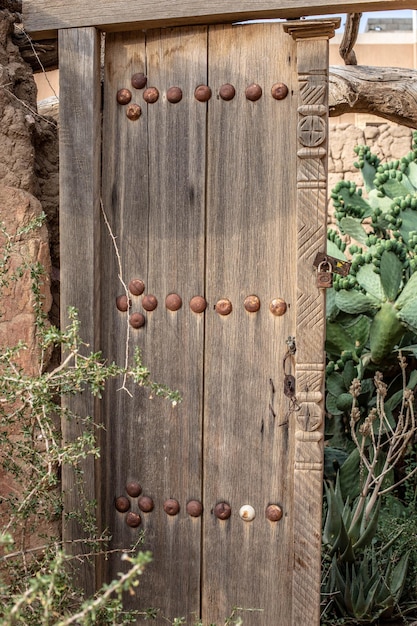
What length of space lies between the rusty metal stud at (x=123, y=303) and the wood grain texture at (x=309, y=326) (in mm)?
629

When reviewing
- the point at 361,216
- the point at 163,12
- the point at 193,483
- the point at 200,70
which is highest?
the point at 163,12

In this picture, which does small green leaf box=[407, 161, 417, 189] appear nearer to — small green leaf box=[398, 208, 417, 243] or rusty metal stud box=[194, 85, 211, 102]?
small green leaf box=[398, 208, 417, 243]

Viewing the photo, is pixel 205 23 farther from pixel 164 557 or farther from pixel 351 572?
pixel 351 572

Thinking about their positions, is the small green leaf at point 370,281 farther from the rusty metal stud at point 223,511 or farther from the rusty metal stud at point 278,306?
the rusty metal stud at point 223,511

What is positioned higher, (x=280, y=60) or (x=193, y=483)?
(x=280, y=60)

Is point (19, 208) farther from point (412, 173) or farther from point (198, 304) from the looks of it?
point (412, 173)

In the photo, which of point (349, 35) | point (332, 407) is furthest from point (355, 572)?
point (349, 35)

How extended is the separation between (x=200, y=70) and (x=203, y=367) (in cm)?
105

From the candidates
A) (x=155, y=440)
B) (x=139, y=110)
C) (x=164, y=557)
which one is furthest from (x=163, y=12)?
(x=164, y=557)

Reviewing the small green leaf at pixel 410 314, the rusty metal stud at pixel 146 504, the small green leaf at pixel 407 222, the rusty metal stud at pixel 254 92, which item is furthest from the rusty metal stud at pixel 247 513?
the small green leaf at pixel 407 222

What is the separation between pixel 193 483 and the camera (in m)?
2.77

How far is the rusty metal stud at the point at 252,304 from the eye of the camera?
266cm

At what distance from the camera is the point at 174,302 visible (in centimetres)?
273

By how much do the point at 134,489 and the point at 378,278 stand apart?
223 centimetres
